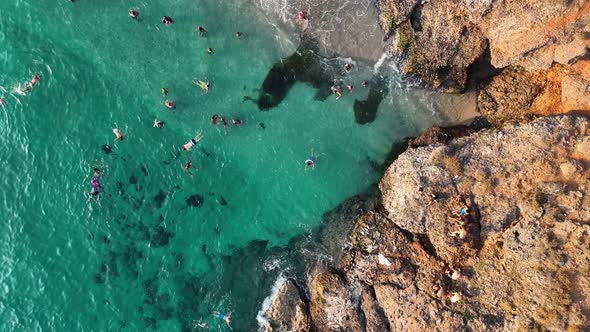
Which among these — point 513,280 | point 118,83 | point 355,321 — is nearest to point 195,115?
point 118,83

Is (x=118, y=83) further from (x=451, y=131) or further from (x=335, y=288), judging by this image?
(x=451, y=131)

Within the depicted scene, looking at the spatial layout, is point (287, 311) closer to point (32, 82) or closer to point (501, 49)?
point (501, 49)

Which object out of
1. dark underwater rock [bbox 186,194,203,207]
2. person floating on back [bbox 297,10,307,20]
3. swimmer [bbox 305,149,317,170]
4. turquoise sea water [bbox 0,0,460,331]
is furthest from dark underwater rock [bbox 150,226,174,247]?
person floating on back [bbox 297,10,307,20]

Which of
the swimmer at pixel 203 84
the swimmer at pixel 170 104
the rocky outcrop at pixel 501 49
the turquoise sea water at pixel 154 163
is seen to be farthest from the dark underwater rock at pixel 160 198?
the rocky outcrop at pixel 501 49

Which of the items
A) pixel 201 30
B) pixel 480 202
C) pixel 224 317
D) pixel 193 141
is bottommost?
pixel 224 317

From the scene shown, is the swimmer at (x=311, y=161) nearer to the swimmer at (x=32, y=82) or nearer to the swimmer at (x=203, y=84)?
the swimmer at (x=203, y=84)

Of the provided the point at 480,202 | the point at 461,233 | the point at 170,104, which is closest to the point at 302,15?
the point at 170,104
